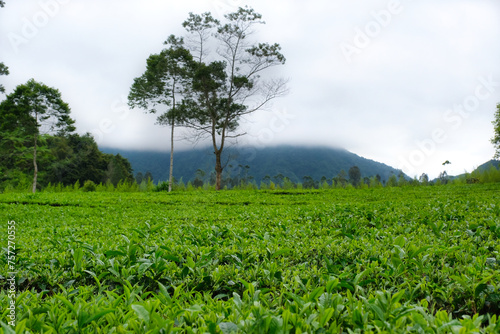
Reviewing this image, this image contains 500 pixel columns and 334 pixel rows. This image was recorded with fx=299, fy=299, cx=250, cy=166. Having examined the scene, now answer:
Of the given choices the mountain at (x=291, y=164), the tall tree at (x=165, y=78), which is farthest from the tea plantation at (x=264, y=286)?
the mountain at (x=291, y=164)

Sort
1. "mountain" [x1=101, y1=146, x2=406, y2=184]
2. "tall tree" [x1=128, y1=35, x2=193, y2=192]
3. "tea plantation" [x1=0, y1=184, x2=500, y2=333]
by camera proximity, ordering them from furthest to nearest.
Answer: "mountain" [x1=101, y1=146, x2=406, y2=184], "tall tree" [x1=128, y1=35, x2=193, y2=192], "tea plantation" [x1=0, y1=184, x2=500, y2=333]

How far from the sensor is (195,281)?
2.07m

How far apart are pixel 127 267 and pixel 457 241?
2953mm

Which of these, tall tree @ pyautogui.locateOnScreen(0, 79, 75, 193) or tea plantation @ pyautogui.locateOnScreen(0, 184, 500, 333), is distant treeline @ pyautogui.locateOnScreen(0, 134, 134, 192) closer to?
tall tree @ pyautogui.locateOnScreen(0, 79, 75, 193)

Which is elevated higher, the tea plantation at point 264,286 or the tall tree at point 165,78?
the tall tree at point 165,78

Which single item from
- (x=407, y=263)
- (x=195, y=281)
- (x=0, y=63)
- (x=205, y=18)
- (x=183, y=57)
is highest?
(x=205, y=18)

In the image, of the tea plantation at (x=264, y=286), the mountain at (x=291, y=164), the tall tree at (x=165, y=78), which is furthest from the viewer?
the mountain at (x=291, y=164)

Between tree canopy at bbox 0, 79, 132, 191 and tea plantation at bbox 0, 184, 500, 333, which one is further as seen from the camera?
tree canopy at bbox 0, 79, 132, 191

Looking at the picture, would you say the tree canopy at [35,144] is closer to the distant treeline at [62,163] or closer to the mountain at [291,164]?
the distant treeline at [62,163]

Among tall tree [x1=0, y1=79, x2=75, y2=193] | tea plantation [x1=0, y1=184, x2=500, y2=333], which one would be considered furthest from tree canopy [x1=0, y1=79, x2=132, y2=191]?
tea plantation [x1=0, y1=184, x2=500, y2=333]

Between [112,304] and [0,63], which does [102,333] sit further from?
[0,63]

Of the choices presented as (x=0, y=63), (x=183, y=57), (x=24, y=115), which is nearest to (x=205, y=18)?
(x=183, y=57)

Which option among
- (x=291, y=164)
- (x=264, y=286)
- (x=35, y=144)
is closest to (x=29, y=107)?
(x=35, y=144)

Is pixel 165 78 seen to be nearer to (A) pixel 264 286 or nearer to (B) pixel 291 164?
(A) pixel 264 286
